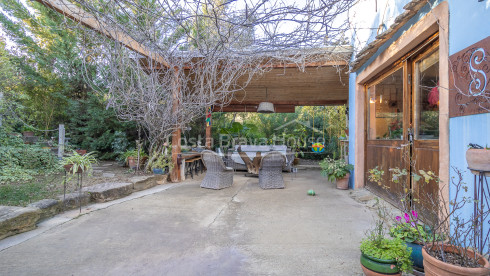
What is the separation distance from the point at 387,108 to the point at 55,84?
972cm

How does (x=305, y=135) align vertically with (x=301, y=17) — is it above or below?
below

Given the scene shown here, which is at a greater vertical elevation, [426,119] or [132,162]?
[426,119]

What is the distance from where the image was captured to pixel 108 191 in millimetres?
3727

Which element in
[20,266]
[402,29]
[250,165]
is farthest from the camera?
[250,165]

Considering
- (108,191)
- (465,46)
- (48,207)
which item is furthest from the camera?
(108,191)

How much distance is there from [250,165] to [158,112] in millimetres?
2399

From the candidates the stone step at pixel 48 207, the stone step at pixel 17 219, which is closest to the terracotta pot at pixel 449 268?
the stone step at pixel 17 219

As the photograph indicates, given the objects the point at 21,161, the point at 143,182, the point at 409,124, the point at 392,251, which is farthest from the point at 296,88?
the point at 21,161

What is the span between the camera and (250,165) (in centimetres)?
584

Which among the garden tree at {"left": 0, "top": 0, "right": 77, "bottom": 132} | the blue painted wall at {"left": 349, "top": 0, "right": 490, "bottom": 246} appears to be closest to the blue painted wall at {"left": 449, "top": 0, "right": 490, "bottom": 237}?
the blue painted wall at {"left": 349, "top": 0, "right": 490, "bottom": 246}

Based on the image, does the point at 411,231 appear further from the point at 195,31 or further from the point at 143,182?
the point at 143,182

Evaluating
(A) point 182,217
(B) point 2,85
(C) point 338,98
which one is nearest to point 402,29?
(A) point 182,217

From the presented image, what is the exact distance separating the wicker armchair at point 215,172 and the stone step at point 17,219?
101 inches

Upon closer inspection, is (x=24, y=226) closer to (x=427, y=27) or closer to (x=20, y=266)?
(x=20, y=266)
